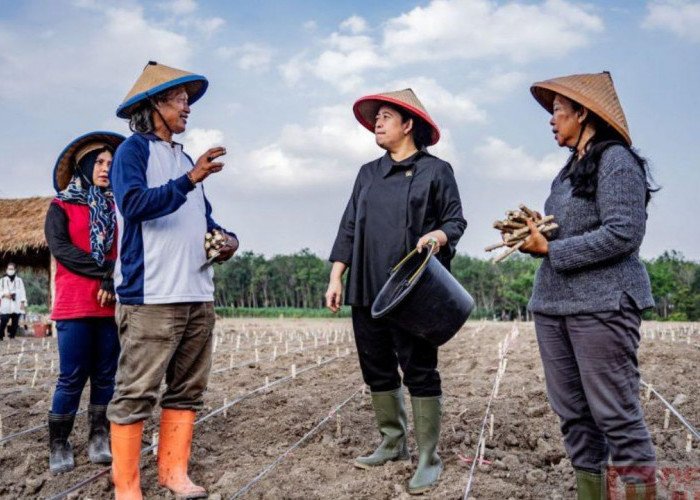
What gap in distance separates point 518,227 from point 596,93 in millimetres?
532

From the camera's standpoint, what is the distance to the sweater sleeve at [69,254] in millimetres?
2924

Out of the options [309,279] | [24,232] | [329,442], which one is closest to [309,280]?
[309,279]

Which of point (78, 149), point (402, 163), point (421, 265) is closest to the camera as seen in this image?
point (421, 265)

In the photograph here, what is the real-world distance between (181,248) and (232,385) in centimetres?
307

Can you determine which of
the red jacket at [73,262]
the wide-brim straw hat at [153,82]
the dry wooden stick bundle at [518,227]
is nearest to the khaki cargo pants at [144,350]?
the red jacket at [73,262]

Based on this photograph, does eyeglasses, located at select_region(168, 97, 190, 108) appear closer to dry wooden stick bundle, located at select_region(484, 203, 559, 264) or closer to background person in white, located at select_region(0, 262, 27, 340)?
dry wooden stick bundle, located at select_region(484, 203, 559, 264)

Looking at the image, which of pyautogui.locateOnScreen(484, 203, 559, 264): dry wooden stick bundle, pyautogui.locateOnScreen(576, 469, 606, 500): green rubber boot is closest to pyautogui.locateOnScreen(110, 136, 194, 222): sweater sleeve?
pyautogui.locateOnScreen(484, 203, 559, 264): dry wooden stick bundle

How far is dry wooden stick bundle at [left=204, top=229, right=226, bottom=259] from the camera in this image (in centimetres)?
258

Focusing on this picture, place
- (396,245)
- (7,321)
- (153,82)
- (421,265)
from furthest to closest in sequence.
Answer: (7,321), (396,245), (153,82), (421,265)

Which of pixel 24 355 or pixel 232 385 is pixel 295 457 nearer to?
pixel 232 385

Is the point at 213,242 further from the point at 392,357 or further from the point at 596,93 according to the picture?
the point at 596,93

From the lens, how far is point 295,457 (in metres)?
3.05

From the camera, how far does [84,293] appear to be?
2902mm

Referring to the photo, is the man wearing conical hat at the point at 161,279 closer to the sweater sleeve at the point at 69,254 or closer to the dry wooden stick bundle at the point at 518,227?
the sweater sleeve at the point at 69,254
